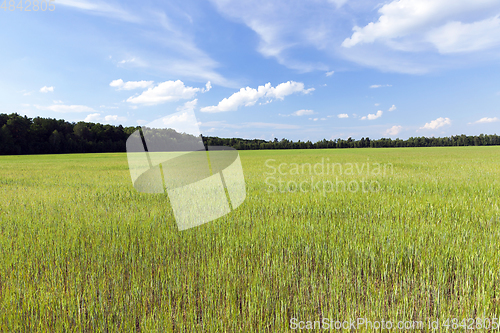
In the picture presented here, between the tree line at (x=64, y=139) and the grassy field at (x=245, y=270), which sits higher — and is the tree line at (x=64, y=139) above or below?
above

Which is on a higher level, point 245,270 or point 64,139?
point 64,139

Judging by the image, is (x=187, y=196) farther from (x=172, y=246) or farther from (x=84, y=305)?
(x=84, y=305)

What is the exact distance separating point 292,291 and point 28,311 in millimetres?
2582

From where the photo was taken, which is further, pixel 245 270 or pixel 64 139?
pixel 64 139

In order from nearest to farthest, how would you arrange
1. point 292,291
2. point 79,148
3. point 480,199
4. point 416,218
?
point 292,291 → point 416,218 → point 480,199 → point 79,148

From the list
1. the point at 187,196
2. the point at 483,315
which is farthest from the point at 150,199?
the point at 483,315

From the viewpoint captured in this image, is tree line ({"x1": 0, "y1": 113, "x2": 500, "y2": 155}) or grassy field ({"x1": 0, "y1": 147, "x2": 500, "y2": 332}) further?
tree line ({"x1": 0, "y1": 113, "x2": 500, "y2": 155})

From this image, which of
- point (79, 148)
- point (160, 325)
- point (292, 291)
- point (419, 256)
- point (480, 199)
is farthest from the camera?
point (79, 148)

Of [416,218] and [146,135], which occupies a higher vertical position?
[146,135]

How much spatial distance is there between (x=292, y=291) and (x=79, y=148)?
3689 inches

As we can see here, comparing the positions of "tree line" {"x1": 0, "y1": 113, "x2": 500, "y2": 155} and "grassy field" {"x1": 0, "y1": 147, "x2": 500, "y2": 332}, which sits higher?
"tree line" {"x1": 0, "y1": 113, "x2": 500, "y2": 155}

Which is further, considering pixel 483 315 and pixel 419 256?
pixel 419 256

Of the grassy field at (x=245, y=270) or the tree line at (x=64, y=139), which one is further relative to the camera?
Answer: the tree line at (x=64, y=139)

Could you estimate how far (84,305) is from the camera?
90.7 inches
